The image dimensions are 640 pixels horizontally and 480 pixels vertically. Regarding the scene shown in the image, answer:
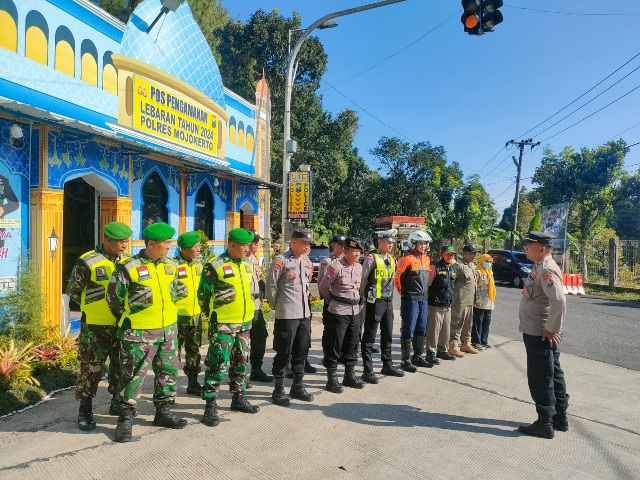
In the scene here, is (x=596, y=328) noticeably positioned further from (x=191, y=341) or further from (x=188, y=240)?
(x=188, y=240)

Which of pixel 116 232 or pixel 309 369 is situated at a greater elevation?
pixel 116 232

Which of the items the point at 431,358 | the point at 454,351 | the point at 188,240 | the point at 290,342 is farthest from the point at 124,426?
the point at 454,351

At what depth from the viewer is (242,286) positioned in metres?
4.48

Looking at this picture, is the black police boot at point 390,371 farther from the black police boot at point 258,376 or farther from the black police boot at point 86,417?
the black police boot at point 86,417

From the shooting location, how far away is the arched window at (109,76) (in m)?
8.05

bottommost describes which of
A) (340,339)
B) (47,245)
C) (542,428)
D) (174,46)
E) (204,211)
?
(542,428)

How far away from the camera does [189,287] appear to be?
4.92 meters

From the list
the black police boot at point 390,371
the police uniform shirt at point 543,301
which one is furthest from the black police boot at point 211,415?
the police uniform shirt at point 543,301

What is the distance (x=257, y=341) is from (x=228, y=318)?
1.52 meters

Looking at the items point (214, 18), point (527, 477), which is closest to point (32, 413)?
point (527, 477)

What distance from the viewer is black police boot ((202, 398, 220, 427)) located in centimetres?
421

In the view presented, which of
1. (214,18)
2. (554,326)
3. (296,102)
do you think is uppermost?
(214,18)

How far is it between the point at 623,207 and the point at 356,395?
53430mm

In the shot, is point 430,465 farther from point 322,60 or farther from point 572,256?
point 322,60
